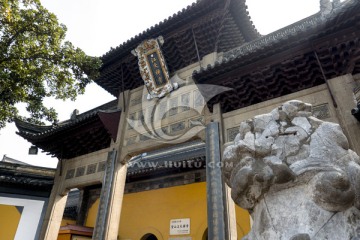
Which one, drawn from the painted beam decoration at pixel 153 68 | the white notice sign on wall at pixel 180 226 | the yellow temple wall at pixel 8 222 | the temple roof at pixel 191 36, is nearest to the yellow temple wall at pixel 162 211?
the white notice sign on wall at pixel 180 226

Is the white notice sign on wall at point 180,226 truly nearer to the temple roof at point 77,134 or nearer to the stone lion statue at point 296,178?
the temple roof at point 77,134

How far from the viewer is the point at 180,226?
8.97m

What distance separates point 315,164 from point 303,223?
16.0 inches

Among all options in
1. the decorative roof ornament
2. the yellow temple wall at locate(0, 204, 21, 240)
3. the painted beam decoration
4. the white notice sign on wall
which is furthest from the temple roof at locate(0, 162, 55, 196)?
the decorative roof ornament

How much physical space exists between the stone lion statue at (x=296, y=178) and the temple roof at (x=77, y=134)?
6691mm

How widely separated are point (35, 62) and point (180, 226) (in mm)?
6981

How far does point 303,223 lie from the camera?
1655 millimetres

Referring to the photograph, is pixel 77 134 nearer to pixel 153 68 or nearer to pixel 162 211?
pixel 153 68

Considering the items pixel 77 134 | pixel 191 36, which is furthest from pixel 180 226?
pixel 191 36

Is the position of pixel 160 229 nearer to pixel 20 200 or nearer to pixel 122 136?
pixel 122 136

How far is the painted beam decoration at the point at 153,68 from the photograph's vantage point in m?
7.91

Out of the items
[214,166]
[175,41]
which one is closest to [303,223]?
[214,166]

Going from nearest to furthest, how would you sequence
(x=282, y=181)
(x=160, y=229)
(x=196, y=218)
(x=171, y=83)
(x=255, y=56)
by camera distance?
(x=282, y=181) < (x=255, y=56) < (x=171, y=83) < (x=196, y=218) < (x=160, y=229)

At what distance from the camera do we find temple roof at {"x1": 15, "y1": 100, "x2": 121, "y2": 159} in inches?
325
